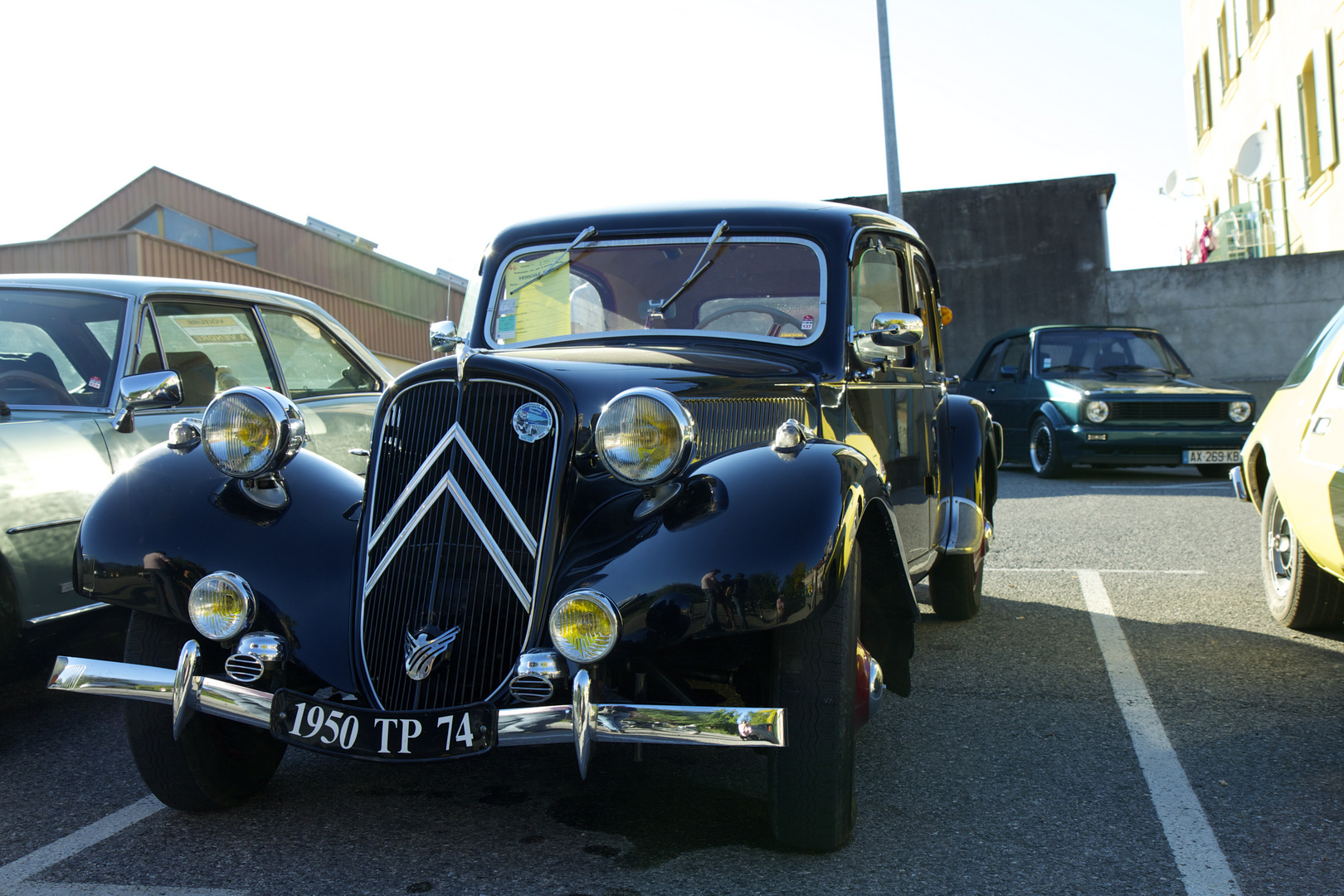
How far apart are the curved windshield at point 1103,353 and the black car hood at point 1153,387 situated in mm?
199

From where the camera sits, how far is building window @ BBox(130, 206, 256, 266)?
27.3 m

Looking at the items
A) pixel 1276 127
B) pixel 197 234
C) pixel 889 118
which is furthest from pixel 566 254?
pixel 197 234

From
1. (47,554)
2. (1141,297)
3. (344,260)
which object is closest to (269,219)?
(344,260)

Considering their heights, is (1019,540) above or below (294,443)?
below

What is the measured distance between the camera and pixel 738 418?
10.9 ft

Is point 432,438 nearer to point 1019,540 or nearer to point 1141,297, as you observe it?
point 1019,540

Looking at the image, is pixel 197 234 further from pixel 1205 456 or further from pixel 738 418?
pixel 738 418

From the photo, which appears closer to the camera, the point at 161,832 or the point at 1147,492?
the point at 161,832

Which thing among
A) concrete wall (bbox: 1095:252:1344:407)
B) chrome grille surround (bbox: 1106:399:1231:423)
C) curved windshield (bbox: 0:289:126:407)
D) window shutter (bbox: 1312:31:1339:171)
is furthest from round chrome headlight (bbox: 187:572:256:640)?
window shutter (bbox: 1312:31:1339:171)

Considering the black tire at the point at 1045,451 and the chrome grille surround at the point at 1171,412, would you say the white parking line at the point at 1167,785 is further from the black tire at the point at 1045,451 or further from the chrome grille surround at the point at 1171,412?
the black tire at the point at 1045,451

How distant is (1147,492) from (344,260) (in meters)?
22.8

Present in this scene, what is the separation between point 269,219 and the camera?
27.4 metres

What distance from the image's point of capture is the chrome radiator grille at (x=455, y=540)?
107 inches

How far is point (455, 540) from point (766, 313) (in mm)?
1525
